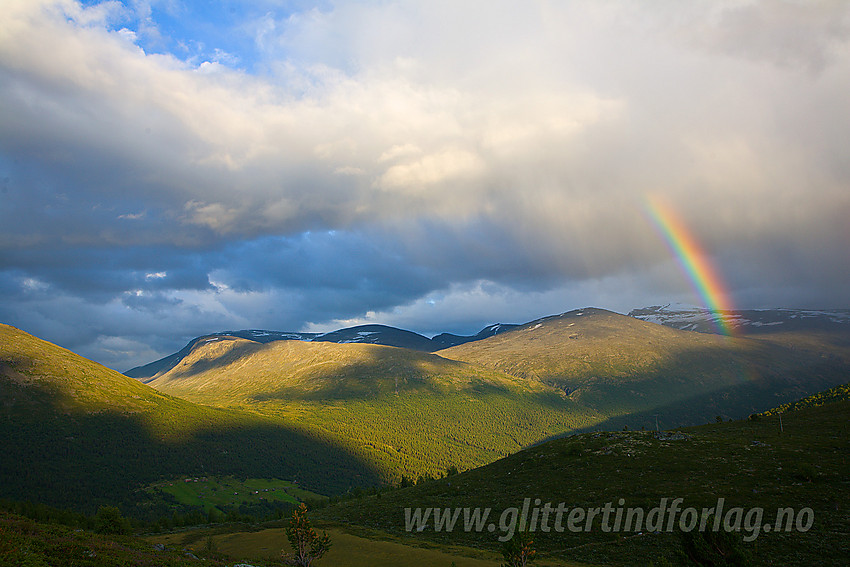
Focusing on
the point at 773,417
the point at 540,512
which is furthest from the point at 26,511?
the point at 773,417

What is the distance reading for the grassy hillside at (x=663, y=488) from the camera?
161 feet

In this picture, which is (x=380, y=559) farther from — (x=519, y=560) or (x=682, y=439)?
(x=682, y=439)

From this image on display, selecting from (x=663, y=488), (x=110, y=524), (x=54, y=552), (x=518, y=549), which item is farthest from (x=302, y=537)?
(x=663, y=488)

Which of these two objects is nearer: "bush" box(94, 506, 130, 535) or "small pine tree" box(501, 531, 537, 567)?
"small pine tree" box(501, 531, 537, 567)

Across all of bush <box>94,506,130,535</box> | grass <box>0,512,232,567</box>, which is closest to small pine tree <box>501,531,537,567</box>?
grass <box>0,512,232,567</box>

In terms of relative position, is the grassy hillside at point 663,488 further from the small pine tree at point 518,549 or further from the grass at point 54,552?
the grass at point 54,552

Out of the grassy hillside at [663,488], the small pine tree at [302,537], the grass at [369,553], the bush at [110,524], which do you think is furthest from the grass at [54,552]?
the bush at [110,524]

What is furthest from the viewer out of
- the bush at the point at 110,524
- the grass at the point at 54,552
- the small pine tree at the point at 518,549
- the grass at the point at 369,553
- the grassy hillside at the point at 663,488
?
the bush at the point at 110,524

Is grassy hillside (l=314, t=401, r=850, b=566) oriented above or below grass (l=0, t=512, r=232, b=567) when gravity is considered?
below

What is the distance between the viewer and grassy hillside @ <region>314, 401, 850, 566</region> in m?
49.0

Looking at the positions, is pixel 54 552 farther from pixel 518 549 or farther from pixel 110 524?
pixel 110 524

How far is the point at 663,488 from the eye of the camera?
6775cm

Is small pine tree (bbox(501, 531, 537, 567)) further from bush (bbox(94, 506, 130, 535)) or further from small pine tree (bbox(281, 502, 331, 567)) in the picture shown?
bush (bbox(94, 506, 130, 535))

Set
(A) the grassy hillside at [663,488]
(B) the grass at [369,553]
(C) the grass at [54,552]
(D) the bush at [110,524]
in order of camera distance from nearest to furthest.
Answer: (C) the grass at [54,552]
(B) the grass at [369,553]
(A) the grassy hillside at [663,488]
(D) the bush at [110,524]
